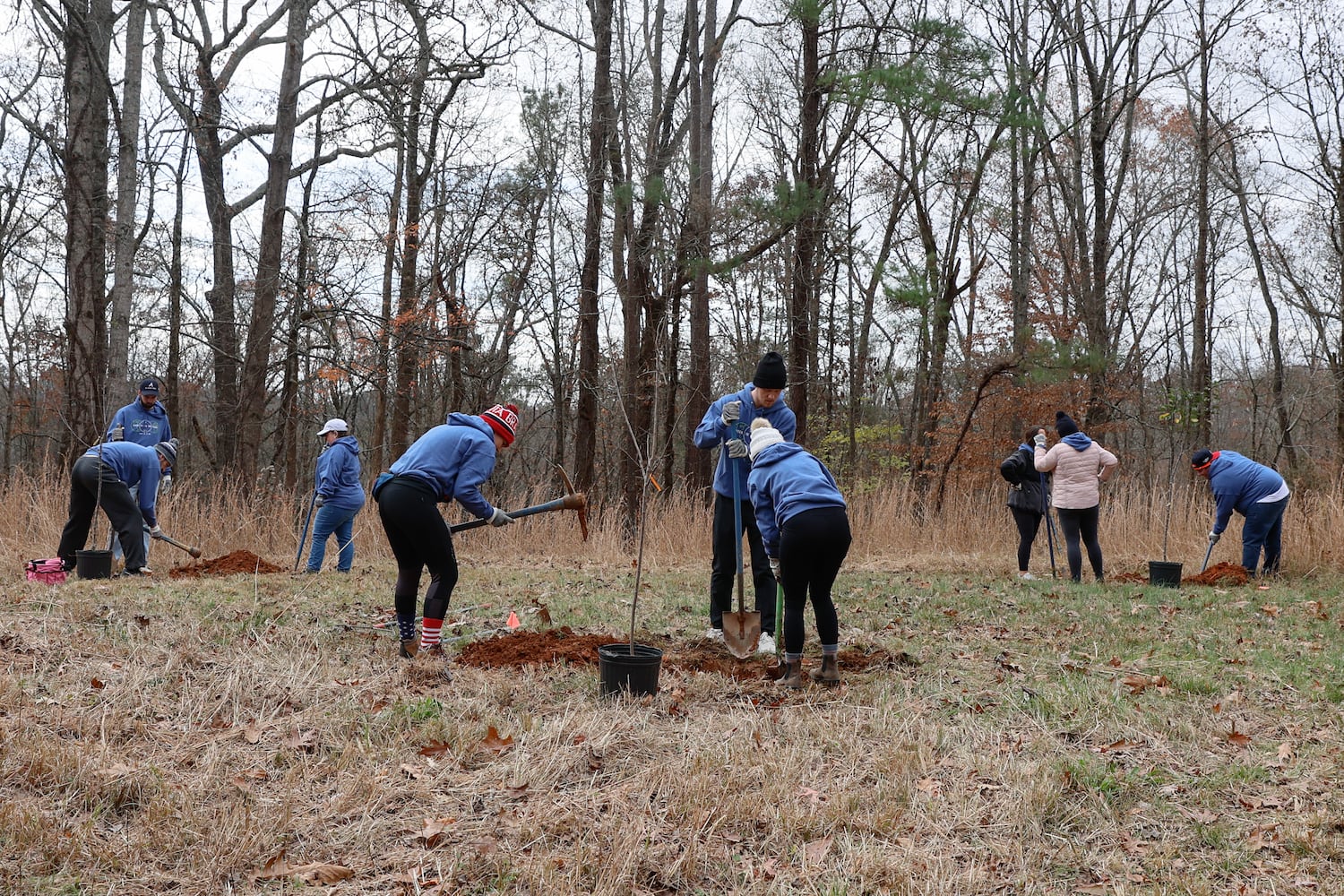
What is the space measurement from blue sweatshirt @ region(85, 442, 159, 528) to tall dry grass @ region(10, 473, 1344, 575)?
142cm

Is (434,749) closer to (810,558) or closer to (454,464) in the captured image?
(454,464)

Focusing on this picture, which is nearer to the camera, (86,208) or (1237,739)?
(1237,739)

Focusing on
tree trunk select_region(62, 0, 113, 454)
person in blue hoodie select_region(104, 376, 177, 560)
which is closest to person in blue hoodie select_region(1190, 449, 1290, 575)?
person in blue hoodie select_region(104, 376, 177, 560)

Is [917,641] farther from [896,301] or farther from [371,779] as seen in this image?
[896,301]

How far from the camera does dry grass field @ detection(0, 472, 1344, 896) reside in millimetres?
3104

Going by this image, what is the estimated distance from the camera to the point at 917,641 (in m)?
6.79

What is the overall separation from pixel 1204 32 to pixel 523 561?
20.2 m

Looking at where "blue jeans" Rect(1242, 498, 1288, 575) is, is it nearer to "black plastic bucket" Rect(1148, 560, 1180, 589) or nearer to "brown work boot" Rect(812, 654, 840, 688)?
"black plastic bucket" Rect(1148, 560, 1180, 589)

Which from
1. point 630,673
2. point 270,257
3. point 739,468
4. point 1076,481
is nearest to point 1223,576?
point 1076,481

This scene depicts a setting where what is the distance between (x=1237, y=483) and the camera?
10.3m

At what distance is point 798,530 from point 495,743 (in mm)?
1881

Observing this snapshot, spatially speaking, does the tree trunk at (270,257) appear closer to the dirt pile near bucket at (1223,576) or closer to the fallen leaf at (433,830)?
the fallen leaf at (433,830)

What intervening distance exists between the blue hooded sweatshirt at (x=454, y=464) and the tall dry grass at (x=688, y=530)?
6.02 metres

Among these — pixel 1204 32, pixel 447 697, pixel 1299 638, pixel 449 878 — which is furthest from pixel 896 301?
pixel 449 878
